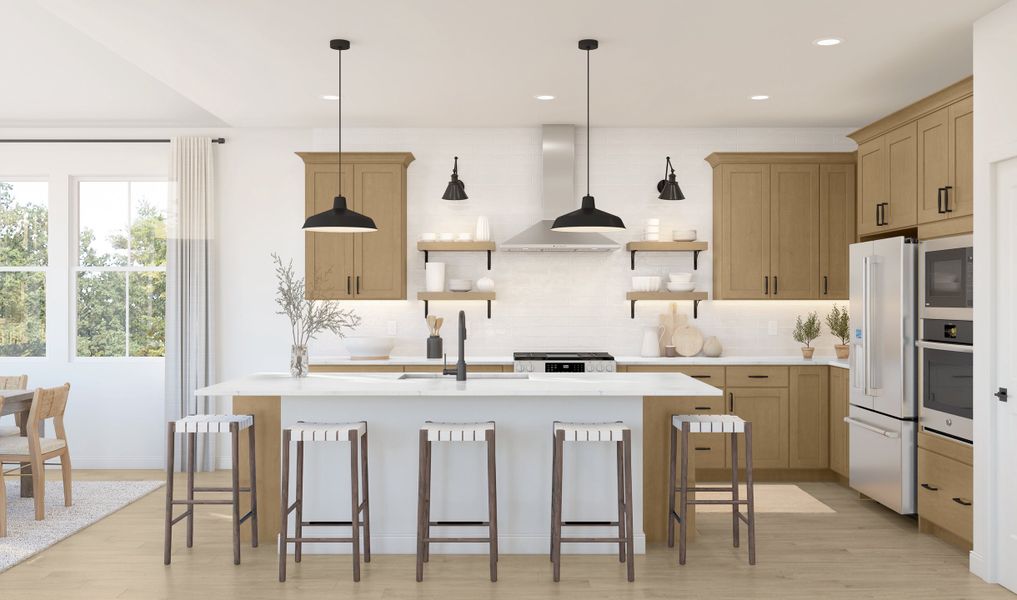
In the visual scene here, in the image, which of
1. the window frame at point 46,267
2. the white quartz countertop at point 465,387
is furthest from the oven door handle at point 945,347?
the window frame at point 46,267

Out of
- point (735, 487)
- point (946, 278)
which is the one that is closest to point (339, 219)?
point (735, 487)

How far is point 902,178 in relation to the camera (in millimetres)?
5066

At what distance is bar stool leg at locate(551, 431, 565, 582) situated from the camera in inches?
154

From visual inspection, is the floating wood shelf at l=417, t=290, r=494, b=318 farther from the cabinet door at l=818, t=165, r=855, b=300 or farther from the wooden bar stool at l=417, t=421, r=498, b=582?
the cabinet door at l=818, t=165, r=855, b=300

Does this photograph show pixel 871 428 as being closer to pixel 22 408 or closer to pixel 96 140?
pixel 22 408

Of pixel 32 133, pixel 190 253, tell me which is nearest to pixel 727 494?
pixel 190 253

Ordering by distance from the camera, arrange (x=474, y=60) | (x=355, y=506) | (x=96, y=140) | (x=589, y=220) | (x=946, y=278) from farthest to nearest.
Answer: (x=96, y=140)
(x=474, y=60)
(x=946, y=278)
(x=589, y=220)
(x=355, y=506)

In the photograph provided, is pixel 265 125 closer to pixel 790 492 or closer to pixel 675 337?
pixel 675 337

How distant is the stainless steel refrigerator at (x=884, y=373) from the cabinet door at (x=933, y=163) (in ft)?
0.88

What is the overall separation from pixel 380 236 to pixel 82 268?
2776mm

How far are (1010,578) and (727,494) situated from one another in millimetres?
2083

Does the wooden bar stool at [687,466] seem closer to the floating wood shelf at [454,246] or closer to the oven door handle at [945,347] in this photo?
the oven door handle at [945,347]

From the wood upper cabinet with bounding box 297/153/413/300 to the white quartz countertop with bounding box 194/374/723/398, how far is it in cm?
201

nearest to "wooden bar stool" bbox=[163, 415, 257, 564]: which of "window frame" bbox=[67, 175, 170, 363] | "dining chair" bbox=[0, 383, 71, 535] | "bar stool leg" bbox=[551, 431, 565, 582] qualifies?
"dining chair" bbox=[0, 383, 71, 535]
